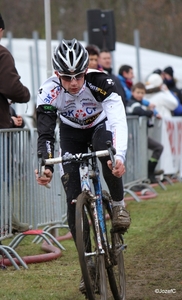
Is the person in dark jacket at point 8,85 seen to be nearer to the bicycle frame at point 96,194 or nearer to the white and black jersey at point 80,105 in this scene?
the white and black jersey at point 80,105

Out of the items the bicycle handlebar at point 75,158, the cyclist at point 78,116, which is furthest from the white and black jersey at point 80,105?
the bicycle handlebar at point 75,158

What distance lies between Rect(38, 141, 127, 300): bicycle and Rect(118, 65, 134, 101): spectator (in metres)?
8.23

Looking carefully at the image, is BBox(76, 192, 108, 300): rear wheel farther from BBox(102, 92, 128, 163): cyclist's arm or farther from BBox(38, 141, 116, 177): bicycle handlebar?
BBox(102, 92, 128, 163): cyclist's arm

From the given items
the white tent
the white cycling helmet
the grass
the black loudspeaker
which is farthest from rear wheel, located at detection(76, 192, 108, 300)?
the white tent

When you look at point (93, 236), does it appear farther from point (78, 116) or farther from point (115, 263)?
point (78, 116)

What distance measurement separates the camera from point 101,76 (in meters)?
Answer: 6.36

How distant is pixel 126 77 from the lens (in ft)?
48.5

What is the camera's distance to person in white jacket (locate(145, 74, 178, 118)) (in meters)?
16.4

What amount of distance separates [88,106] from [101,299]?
4.97ft

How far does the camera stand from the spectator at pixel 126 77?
14.6 m

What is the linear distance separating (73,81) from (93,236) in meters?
1.17

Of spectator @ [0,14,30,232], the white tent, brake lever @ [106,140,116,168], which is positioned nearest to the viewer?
brake lever @ [106,140,116,168]

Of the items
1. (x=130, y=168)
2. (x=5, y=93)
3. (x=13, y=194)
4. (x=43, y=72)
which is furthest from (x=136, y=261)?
(x=43, y=72)

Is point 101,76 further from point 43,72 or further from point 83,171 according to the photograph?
point 43,72
